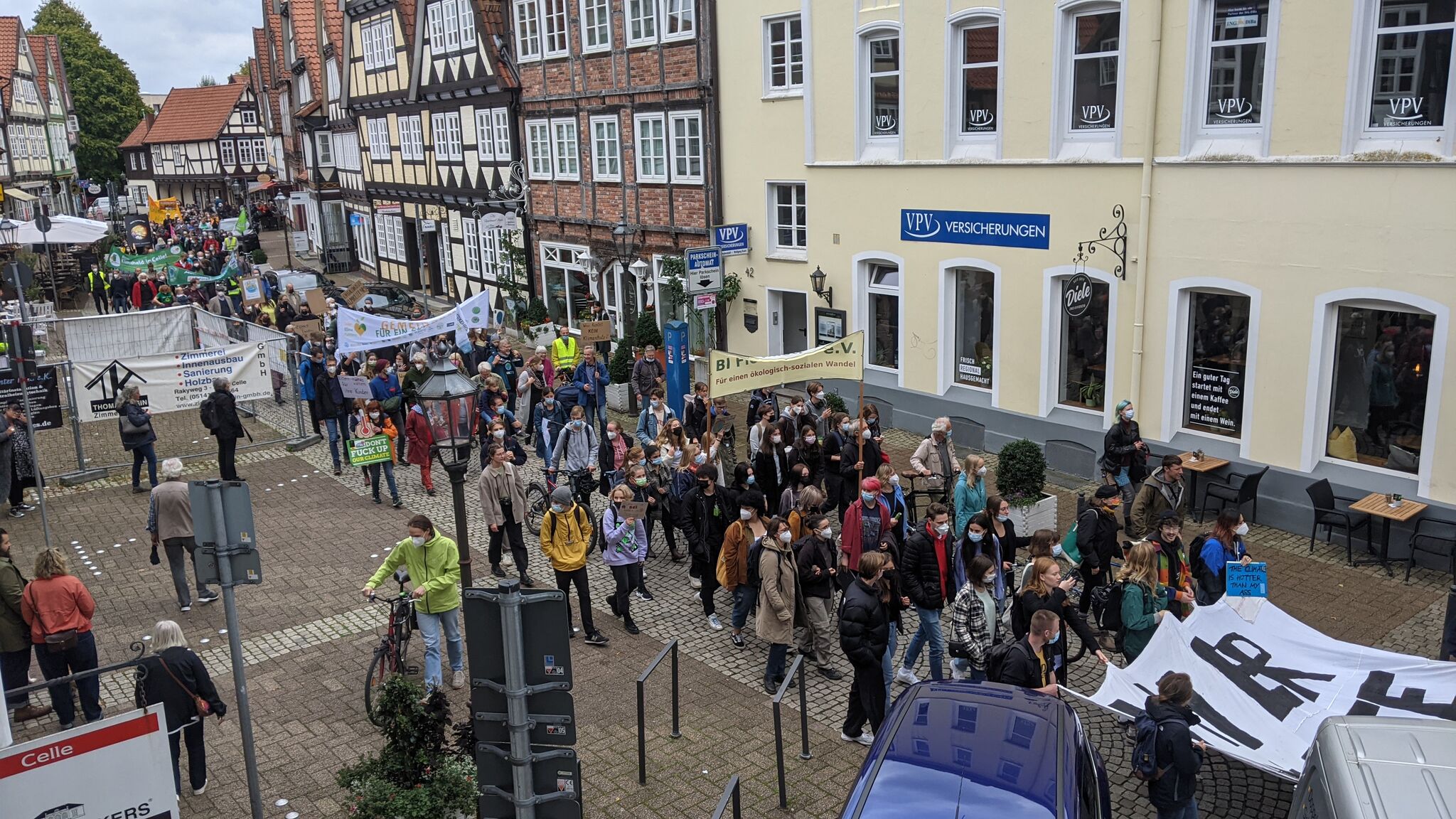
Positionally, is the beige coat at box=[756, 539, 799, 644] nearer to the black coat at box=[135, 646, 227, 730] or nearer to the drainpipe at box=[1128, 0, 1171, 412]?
the black coat at box=[135, 646, 227, 730]

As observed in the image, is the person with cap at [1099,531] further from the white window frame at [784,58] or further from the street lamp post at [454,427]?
the white window frame at [784,58]

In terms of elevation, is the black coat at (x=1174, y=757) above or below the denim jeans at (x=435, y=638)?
above

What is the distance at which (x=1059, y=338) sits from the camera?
54.5ft

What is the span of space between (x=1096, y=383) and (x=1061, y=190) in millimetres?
2899

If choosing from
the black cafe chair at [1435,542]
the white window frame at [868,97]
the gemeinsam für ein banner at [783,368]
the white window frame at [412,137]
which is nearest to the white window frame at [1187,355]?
the black cafe chair at [1435,542]

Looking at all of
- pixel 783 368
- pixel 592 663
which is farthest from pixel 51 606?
pixel 783 368

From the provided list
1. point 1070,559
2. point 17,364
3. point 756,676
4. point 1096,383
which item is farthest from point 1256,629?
point 17,364

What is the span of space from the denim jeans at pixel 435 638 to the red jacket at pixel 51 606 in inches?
111

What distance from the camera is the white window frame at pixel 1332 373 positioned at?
483 inches

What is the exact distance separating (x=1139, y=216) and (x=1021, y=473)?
4.22 m

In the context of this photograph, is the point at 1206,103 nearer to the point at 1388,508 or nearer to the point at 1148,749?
the point at 1388,508

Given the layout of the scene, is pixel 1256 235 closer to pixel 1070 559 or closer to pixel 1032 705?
pixel 1070 559

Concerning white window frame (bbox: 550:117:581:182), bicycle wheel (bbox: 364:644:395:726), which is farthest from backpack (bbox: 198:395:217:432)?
white window frame (bbox: 550:117:581:182)

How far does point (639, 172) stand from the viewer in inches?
985
